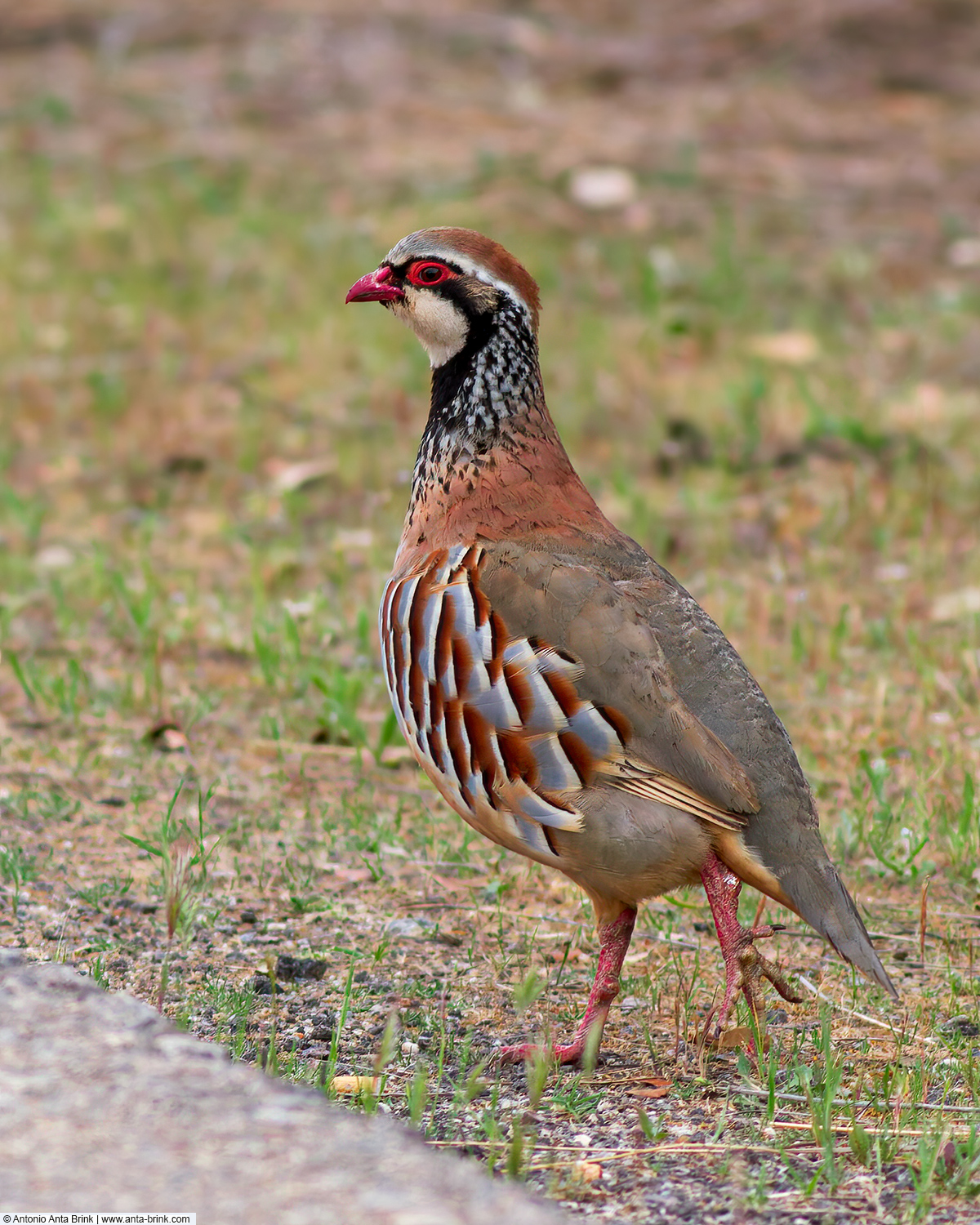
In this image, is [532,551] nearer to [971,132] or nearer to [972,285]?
[972,285]

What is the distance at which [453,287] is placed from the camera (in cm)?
411

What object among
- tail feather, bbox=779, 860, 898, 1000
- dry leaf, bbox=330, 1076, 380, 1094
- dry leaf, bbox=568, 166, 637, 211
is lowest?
dry leaf, bbox=330, 1076, 380, 1094

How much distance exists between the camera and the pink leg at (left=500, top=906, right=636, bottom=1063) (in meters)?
3.47

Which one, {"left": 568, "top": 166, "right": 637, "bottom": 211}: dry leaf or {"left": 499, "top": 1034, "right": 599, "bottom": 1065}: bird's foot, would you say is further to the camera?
{"left": 568, "top": 166, "right": 637, "bottom": 211}: dry leaf

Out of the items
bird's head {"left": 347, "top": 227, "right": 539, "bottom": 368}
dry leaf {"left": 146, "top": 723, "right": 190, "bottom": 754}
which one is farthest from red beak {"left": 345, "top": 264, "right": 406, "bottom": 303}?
dry leaf {"left": 146, "top": 723, "right": 190, "bottom": 754}

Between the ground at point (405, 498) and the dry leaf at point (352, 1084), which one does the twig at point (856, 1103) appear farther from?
the dry leaf at point (352, 1084)

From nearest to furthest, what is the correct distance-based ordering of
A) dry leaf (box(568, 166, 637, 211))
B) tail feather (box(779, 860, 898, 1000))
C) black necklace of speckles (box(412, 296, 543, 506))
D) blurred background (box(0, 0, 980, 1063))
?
tail feather (box(779, 860, 898, 1000)) < black necklace of speckles (box(412, 296, 543, 506)) < blurred background (box(0, 0, 980, 1063)) < dry leaf (box(568, 166, 637, 211))

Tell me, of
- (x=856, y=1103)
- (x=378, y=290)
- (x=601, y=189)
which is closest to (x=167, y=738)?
(x=378, y=290)

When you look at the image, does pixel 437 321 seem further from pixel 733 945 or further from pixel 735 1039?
pixel 735 1039

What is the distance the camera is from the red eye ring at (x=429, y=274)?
411cm

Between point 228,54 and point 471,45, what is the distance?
5.13 feet

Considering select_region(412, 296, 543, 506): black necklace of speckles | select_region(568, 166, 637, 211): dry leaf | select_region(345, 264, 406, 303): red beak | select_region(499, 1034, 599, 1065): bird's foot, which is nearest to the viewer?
select_region(499, 1034, 599, 1065): bird's foot

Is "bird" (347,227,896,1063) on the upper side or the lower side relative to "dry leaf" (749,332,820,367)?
lower

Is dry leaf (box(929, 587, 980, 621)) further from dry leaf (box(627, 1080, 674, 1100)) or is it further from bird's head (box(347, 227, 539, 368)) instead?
dry leaf (box(627, 1080, 674, 1100))
